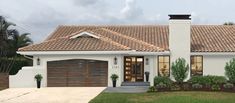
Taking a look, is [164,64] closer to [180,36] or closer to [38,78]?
[180,36]

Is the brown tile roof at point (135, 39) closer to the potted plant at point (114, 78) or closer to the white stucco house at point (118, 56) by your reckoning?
the white stucco house at point (118, 56)

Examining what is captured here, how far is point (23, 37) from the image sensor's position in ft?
201

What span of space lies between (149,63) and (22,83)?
921 cm

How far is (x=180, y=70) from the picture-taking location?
3491cm

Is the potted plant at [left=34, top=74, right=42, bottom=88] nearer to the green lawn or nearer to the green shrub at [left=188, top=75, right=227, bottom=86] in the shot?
the green lawn

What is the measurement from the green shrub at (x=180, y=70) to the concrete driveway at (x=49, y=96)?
211 inches

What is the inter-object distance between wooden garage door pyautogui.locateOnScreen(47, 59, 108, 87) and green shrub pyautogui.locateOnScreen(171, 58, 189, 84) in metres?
4.74

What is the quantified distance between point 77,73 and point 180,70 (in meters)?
7.18

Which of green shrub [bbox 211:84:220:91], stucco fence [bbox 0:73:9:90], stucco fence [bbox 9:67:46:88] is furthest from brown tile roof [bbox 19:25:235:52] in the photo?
green shrub [bbox 211:84:220:91]

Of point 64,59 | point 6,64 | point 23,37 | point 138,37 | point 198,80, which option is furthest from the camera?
point 23,37

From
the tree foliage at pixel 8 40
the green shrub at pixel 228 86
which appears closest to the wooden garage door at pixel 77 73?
the green shrub at pixel 228 86

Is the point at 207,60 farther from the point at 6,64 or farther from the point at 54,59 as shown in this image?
the point at 6,64

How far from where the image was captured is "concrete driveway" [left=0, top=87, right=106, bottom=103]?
2597cm

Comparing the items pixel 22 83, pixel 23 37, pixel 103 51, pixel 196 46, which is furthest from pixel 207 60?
pixel 23 37
